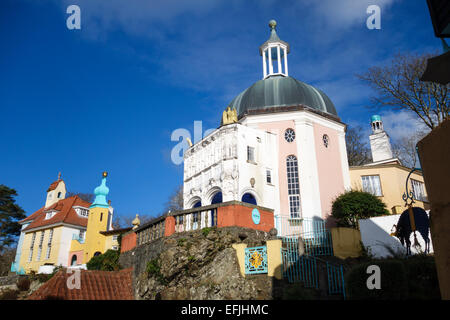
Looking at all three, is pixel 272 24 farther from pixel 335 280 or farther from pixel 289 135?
pixel 335 280

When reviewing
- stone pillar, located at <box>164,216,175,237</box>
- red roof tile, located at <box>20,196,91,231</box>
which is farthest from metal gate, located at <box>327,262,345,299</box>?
red roof tile, located at <box>20,196,91,231</box>

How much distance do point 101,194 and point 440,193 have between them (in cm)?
3431

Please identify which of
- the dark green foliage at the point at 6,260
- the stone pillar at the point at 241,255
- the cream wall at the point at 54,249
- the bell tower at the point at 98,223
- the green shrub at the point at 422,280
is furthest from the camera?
the dark green foliage at the point at 6,260

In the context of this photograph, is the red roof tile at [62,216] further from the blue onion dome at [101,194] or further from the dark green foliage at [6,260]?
the dark green foliage at [6,260]

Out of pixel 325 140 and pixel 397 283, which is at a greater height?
pixel 325 140

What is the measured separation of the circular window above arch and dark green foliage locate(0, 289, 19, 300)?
18.9 metres

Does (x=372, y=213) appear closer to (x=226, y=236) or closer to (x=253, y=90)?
(x=226, y=236)

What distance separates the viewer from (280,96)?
2658 centimetres

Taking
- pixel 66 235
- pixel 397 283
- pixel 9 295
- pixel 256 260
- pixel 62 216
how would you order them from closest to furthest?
pixel 397 283 → pixel 256 260 → pixel 9 295 → pixel 66 235 → pixel 62 216

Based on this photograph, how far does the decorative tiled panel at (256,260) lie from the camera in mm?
12721

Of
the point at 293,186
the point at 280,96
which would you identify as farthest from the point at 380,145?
the point at 293,186

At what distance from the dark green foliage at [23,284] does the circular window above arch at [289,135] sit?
1911cm

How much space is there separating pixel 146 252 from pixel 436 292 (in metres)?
12.2

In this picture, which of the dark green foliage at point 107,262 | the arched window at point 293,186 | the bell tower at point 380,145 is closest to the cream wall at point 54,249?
the dark green foliage at point 107,262
